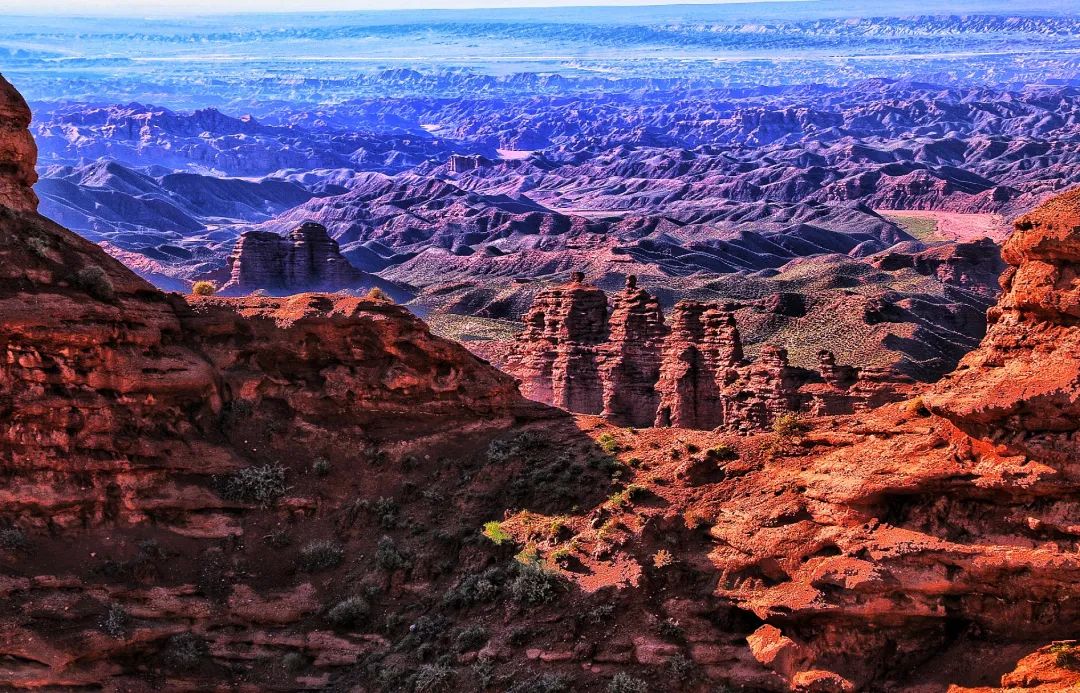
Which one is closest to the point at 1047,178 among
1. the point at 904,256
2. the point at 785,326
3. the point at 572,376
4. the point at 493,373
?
the point at 904,256

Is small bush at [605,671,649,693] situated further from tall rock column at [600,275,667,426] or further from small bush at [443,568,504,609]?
tall rock column at [600,275,667,426]

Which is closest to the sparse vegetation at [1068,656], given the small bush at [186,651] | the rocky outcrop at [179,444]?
the rocky outcrop at [179,444]

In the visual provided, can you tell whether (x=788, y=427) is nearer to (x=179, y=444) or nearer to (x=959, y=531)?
(x=959, y=531)

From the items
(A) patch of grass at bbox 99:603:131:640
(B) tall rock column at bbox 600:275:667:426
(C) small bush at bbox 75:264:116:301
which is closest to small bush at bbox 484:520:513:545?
(A) patch of grass at bbox 99:603:131:640

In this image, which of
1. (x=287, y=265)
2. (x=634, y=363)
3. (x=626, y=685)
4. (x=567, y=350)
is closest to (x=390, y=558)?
(x=626, y=685)

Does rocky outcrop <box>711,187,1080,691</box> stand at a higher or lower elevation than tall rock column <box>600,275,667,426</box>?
higher

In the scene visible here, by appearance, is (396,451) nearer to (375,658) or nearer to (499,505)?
(499,505)

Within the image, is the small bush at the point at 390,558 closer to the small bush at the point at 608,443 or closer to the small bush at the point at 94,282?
the small bush at the point at 608,443
